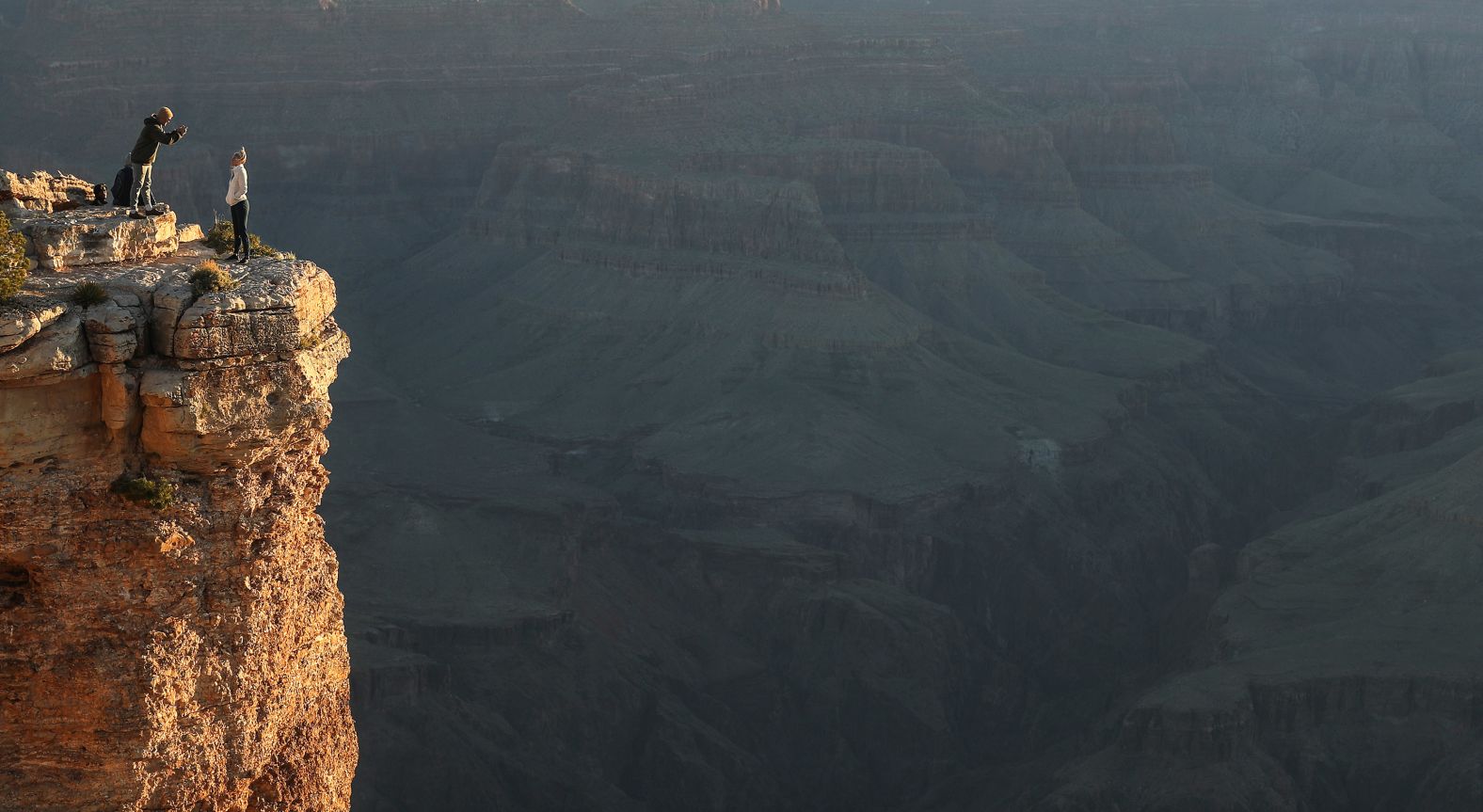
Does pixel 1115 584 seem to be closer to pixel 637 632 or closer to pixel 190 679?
pixel 637 632

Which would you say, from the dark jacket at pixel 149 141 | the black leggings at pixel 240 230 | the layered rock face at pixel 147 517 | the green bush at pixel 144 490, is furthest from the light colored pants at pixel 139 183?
the green bush at pixel 144 490

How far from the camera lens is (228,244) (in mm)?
27938

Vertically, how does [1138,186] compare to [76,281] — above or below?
below

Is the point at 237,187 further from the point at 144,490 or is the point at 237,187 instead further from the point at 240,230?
the point at 144,490

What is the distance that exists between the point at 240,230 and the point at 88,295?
3.86 metres

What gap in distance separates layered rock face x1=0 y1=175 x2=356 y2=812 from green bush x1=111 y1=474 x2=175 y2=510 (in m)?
0.08

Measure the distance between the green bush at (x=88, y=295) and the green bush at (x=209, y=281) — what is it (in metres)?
0.91

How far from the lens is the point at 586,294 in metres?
145

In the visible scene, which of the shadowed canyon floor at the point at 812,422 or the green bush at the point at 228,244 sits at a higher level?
the green bush at the point at 228,244

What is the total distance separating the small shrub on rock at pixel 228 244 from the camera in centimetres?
2723

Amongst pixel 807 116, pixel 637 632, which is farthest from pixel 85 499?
pixel 807 116

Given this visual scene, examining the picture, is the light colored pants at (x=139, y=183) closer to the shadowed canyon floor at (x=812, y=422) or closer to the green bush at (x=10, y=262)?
the green bush at (x=10, y=262)

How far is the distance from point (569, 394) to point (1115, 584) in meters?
34.6

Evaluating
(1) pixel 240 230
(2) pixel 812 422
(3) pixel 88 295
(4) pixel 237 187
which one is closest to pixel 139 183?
(4) pixel 237 187
